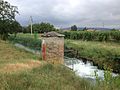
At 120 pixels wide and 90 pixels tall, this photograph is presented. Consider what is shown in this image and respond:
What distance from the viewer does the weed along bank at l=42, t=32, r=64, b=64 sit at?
19031mm

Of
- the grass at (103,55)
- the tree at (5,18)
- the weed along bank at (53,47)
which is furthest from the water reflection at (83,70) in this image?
the tree at (5,18)

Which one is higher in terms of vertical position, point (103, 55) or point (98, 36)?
point (98, 36)

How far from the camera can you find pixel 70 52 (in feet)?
133

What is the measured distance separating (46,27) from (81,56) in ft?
199

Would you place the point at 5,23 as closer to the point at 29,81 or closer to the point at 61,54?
the point at 61,54

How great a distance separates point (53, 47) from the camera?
1908cm

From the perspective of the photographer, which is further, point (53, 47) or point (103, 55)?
point (103, 55)

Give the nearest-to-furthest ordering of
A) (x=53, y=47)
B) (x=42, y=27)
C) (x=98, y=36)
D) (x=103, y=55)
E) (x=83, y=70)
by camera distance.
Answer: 1. (x=53, y=47)
2. (x=83, y=70)
3. (x=103, y=55)
4. (x=98, y=36)
5. (x=42, y=27)

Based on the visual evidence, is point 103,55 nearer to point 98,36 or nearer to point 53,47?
point 53,47

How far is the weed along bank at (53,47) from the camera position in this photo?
1903 centimetres

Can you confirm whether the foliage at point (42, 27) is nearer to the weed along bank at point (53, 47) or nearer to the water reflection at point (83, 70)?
the water reflection at point (83, 70)

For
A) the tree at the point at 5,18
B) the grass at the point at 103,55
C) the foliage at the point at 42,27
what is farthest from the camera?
the foliage at the point at 42,27

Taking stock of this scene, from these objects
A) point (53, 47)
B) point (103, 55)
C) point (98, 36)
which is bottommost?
point (103, 55)

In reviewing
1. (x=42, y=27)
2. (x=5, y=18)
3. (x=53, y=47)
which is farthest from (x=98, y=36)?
(x=42, y=27)
